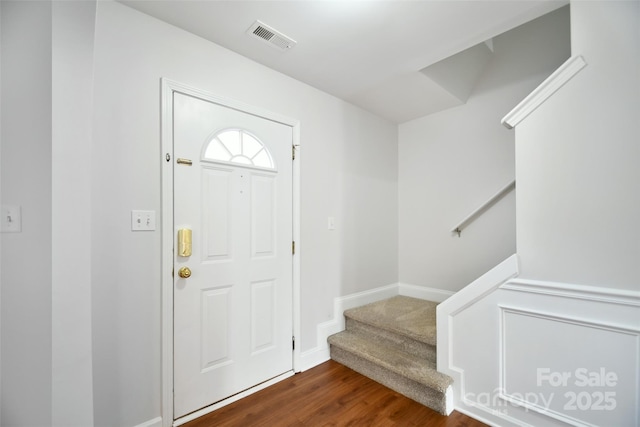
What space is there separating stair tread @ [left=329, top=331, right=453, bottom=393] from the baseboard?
0.29 ft

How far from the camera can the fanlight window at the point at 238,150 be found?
1884 mm

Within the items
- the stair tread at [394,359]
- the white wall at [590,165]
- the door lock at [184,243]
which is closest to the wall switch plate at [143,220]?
the door lock at [184,243]

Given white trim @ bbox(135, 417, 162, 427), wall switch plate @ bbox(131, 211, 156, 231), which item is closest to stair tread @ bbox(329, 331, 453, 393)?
white trim @ bbox(135, 417, 162, 427)

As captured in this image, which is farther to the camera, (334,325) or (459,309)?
(334,325)

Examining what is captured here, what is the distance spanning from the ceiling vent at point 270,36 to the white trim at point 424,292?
2.79 m

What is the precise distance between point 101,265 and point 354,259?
82.3 inches

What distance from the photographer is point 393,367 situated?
6.65 ft

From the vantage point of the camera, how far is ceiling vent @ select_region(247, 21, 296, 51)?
1.73 m

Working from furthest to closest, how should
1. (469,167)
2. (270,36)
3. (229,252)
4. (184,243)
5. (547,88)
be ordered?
(469,167)
(229,252)
(270,36)
(184,243)
(547,88)

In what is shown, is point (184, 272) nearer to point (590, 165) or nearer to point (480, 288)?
point (480, 288)

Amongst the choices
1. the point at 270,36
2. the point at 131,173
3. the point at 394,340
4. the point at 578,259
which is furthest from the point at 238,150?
the point at 578,259

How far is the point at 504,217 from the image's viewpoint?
2.59 metres

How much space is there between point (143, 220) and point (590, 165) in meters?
2.52

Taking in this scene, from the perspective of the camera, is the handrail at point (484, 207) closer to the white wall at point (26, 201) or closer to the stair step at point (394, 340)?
the stair step at point (394, 340)
